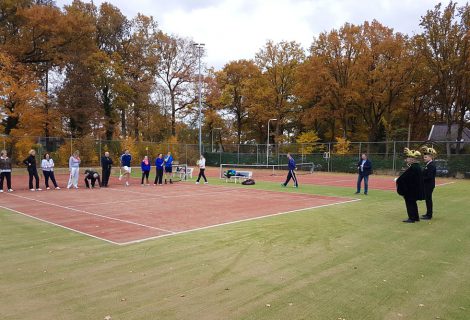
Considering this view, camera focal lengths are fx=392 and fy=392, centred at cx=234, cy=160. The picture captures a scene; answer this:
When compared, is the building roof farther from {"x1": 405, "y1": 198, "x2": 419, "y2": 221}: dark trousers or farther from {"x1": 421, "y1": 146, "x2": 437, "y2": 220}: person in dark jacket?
{"x1": 405, "y1": 198, "x2": 419, "y2": 221}: dark trousers

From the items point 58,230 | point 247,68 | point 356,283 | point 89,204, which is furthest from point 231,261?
point 247,68

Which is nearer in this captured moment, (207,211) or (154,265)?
(154,265)

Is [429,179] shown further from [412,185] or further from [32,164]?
[32,164]

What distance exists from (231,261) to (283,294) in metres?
1.65

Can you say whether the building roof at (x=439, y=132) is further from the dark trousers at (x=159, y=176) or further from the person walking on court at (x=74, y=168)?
the person walking on court at (x=74, y=168)

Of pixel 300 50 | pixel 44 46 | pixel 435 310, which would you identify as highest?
pixel 300 50

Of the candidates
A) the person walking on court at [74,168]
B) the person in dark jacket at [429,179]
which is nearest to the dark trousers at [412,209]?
the person in dark jacket at [429,179]

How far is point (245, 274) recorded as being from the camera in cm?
591

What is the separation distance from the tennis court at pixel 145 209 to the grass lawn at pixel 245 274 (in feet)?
2.53

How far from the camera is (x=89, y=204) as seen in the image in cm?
1359

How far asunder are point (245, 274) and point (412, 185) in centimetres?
618

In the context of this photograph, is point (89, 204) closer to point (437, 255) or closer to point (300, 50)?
point (437, 255)

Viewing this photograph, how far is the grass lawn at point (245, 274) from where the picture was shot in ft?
15.1

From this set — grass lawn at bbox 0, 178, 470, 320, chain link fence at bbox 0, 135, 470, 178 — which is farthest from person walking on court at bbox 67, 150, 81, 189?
chain link fence at bbox 0, 135, 470, 178
